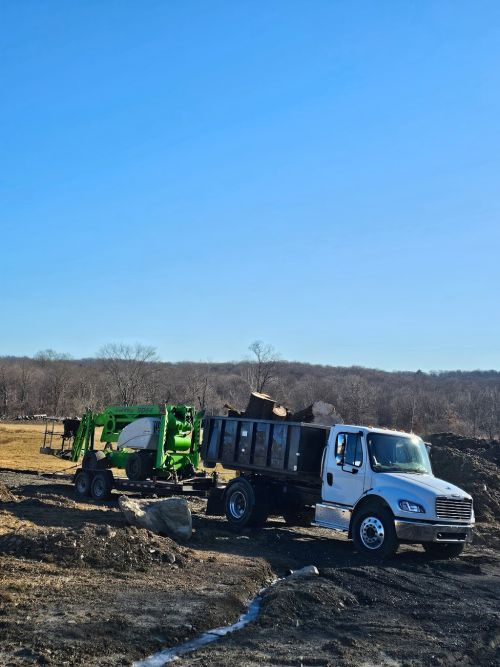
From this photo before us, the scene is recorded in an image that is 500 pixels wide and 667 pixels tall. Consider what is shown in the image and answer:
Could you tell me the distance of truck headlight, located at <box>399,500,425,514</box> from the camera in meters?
13.9

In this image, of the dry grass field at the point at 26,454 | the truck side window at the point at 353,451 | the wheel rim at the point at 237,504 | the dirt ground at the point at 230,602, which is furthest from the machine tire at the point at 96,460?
the truck side window at the point at 353,451

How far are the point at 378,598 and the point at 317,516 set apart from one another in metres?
5.09

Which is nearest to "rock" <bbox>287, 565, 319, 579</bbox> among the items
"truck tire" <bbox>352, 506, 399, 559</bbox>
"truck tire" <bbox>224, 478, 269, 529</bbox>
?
"truck tire" <bbox>352, 506, 399, 559</bbox>

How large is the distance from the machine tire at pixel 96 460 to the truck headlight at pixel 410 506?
1135 centimetres

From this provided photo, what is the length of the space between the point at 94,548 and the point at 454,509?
21.8ft

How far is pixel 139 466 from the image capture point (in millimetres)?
21531

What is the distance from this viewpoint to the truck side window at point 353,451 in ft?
49.6

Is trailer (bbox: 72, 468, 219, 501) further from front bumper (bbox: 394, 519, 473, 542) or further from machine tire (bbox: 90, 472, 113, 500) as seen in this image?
front bumper (bbox: 394, 519, 473, 542)

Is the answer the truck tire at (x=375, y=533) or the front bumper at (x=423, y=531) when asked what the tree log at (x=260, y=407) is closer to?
the truck tire at (x=375, y=533)

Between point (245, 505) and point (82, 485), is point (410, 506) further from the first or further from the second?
point (82, 485)

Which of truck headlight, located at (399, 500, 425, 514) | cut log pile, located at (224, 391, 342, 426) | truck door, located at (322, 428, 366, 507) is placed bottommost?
truck headlight, located at (399, 500, 425, 514)

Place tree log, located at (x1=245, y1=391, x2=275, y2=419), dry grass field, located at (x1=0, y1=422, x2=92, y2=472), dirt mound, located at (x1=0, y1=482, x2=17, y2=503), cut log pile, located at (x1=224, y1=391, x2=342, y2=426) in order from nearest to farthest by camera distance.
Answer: cut log pile, located at (x1=224, y1=391, x2=342, y2=426)
tree log, located at (x1=245, y1=391, x2=275, y2=419)
dirt mound, located at (x1=0, y1=482, x2=17, y2=503)
dry grass field, located at (x1=0, y1=422, x2=92, y2=472)

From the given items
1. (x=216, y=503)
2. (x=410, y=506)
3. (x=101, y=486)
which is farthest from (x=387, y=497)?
(x=101, y=486)

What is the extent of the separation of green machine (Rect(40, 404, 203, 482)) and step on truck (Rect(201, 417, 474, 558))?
293 cm
